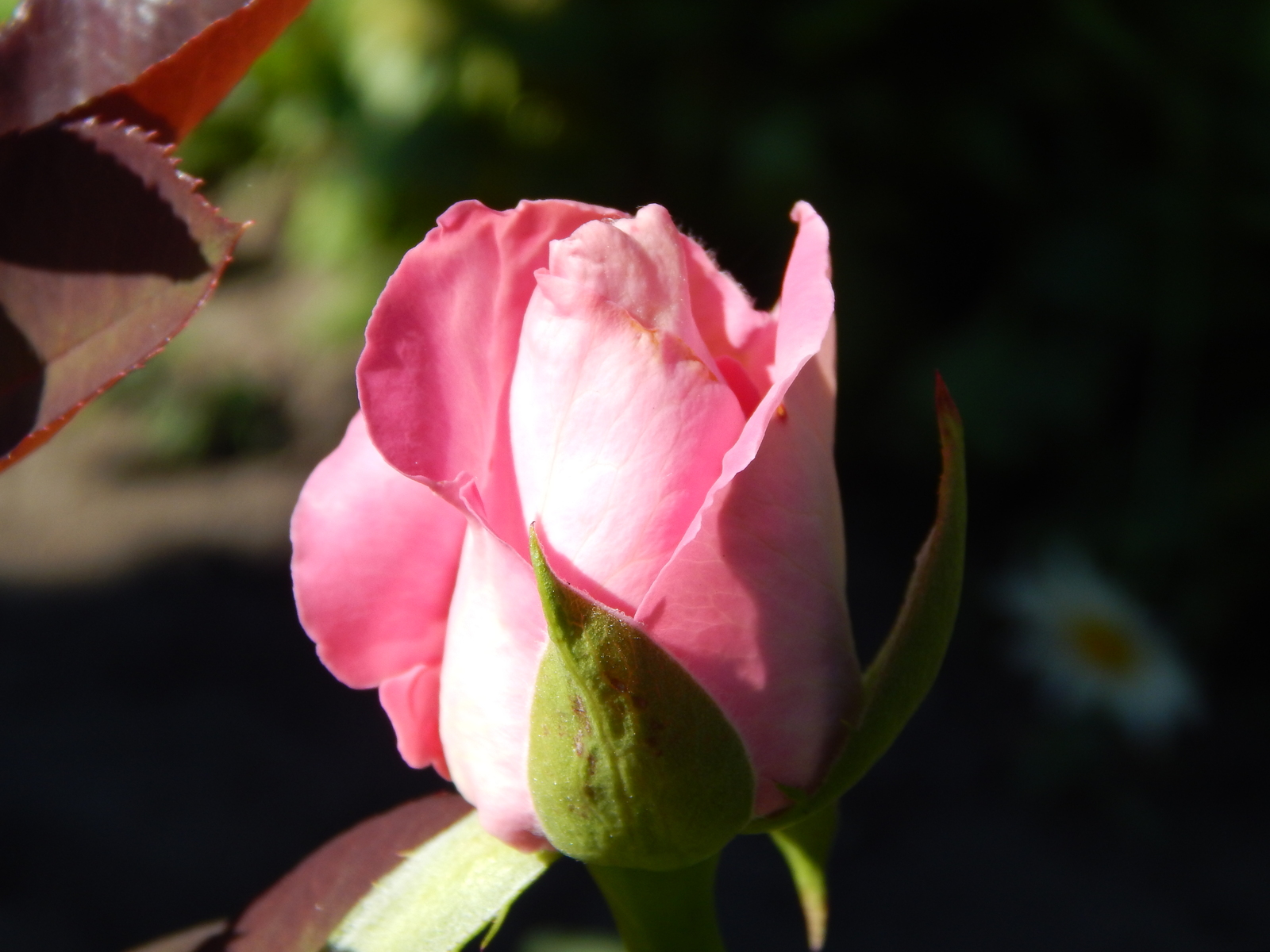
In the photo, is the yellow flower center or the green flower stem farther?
the yellow flower center

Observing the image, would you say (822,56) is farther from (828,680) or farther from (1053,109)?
(828,680)

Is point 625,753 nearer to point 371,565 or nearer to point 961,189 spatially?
point 371,565

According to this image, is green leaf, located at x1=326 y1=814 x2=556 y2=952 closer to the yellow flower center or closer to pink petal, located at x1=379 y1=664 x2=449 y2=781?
pink petal, located at x1=379 y1=664 x2=449 y2=781

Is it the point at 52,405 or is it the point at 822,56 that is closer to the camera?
the point at 52,405

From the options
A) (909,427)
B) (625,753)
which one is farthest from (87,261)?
(909,427)

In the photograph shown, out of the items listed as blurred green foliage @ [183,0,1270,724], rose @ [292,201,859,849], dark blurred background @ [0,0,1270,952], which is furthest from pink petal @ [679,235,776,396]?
blurred green foliage @ [183,0,1270,724]

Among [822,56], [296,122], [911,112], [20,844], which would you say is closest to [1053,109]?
[911,112]
